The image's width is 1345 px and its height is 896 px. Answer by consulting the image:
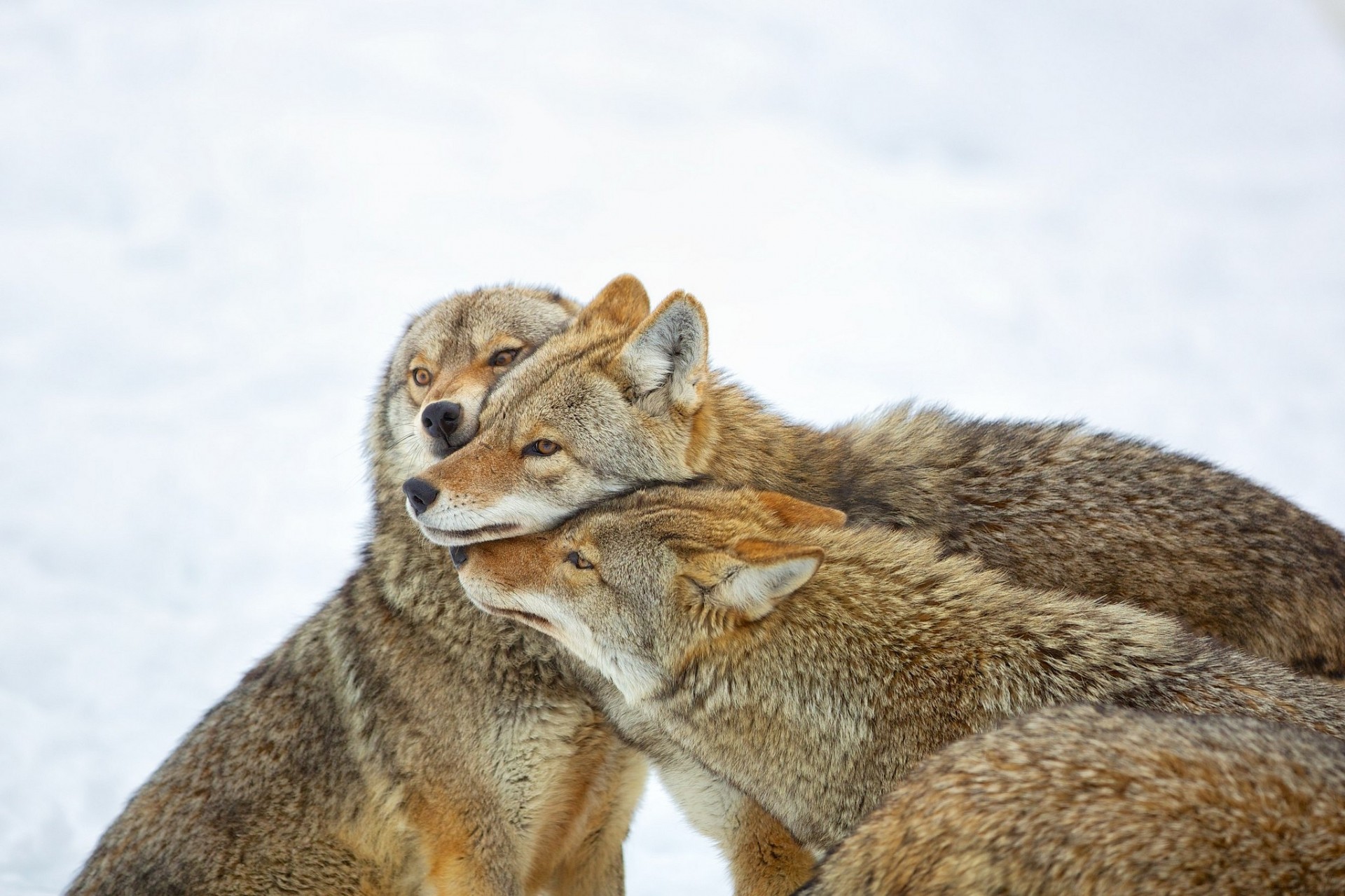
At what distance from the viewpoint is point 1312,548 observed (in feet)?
17.0


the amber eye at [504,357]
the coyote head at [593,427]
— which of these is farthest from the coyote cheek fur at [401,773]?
the coyote head at [593,427]

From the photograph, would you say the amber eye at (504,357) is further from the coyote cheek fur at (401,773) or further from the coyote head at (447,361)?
the coyote cheek fur at (401,773)

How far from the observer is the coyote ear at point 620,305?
19.0ft

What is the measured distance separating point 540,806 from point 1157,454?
125 inches

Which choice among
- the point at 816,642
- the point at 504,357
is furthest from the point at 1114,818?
the point at 504,357

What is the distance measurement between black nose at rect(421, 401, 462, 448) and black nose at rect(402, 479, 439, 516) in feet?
2.29

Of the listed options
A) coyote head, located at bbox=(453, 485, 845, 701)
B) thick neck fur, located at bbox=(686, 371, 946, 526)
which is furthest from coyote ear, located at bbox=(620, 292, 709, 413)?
coyote head, located at bbox=(453, 485, 845, 701)

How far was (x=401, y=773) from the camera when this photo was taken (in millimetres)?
5270

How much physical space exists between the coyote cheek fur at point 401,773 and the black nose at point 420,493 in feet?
2.51

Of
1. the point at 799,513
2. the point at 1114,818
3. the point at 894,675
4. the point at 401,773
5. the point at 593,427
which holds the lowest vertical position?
the point at 401,773

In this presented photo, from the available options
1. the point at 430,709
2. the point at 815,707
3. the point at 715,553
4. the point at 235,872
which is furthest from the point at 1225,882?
the point at 235,872

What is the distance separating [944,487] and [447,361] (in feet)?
8.01

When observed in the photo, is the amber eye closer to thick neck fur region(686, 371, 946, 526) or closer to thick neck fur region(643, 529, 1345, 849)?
thick neck fur region(686, 371, 946, 526)

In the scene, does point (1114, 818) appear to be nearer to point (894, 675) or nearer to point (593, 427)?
point (894, 675)
